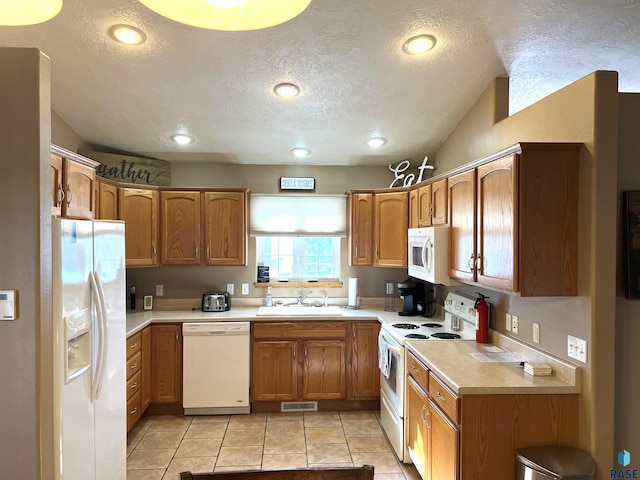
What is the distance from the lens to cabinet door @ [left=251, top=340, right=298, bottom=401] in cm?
367

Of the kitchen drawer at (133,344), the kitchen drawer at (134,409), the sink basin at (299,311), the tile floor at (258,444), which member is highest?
the sink basin at (299,311)

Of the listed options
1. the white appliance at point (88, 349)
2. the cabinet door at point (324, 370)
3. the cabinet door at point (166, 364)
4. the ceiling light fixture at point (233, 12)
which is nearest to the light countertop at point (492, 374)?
the cabinet door at point (324, 370)

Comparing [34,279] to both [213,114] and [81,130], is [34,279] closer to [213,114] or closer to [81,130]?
[213,114]

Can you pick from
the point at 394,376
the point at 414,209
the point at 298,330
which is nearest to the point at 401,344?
the point at 394,376

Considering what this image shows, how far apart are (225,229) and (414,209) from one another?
1883 millimetres

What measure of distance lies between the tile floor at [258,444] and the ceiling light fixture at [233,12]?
2800 millimetres

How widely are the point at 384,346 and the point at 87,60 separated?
3.02 metres

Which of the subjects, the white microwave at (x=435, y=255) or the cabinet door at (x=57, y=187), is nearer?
the cabinet door at (x=57, y=187)

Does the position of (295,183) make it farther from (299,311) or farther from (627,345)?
(627,345)

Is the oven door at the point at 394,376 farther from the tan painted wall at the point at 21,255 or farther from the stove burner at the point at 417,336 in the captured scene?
the tan painted wall at the point at 21,255

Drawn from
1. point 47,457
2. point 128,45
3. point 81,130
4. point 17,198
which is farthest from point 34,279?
point 81,130

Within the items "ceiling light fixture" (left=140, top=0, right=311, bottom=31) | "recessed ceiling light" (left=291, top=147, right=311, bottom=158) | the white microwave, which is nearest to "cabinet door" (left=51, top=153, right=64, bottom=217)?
"ceiling light fixture" (left=140, top=0, right=311, bottom=31)

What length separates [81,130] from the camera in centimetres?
348

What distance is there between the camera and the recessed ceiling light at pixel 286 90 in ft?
9.50
